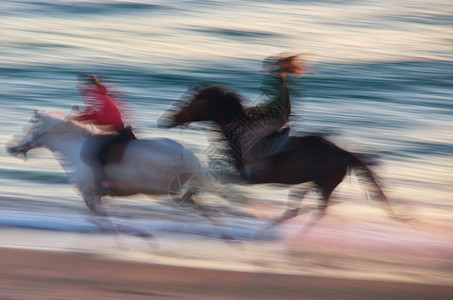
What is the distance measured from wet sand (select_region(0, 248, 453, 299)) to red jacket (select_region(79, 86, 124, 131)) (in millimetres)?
1301

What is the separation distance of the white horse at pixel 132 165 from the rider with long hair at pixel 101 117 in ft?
0.21

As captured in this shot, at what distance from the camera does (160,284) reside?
4.59m

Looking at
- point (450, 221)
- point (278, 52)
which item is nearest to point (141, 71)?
point (278, 52)

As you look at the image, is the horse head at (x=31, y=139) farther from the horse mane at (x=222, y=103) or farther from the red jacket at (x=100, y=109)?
the horse mane at (x=222, y=103)

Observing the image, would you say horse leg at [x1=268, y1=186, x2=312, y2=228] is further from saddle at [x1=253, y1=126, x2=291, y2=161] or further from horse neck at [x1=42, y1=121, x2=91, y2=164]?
horse neck at [x1=42, y1=121, x2=91, y2=164]

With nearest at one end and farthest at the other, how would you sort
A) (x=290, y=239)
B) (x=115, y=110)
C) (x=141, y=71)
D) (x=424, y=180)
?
1. (x=115, y=110)
2. (x=290, y=239)
3. (x=424, y=180)
4. (x=141, y=71)

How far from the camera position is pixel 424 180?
8953 mm

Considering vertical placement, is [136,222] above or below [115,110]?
below

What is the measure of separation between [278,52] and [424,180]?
32.7 feet

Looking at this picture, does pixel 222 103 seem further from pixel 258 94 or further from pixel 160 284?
pixel 258 94

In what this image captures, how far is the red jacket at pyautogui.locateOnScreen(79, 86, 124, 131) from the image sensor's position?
18.9 feet

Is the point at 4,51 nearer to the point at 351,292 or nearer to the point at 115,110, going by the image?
Result: the point at 115,110

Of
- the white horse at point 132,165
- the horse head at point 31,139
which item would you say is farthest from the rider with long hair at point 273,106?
the horse head at point 31,139

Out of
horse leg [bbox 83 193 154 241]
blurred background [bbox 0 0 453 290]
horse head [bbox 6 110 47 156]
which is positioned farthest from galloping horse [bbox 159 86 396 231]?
horse head [bbox 6 110 47 156]
